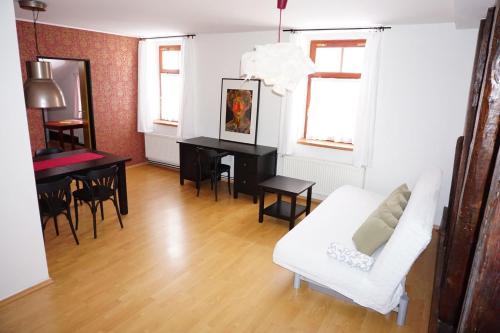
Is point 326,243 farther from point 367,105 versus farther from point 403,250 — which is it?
point 367,105

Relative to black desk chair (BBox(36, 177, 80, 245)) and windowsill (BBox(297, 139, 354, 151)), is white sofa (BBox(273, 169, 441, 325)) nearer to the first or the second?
windowsill (BBox(297, 139, 354, 151))

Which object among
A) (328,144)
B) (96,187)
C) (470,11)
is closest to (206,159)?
(96,187)

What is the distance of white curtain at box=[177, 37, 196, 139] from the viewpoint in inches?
230

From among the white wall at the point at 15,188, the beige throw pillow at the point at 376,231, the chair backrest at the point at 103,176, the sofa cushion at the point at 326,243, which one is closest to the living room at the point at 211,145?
the white wall at the point at 15,188

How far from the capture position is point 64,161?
13.0ft

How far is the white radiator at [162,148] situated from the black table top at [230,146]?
2.60 ft

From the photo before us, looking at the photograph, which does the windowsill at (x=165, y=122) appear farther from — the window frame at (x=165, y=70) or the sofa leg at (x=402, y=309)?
the sofa leg at (x=402, y=309)

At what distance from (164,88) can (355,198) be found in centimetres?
456

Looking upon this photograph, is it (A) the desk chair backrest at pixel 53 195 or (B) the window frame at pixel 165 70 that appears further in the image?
(B) the window frame at pixel 165 70

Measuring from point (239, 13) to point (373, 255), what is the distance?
2965 millimetres

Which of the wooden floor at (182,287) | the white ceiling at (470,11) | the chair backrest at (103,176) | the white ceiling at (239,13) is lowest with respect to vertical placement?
the wooden floor at (182,287)

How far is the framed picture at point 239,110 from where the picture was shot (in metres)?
5.43

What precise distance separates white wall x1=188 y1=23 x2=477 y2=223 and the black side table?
905mm

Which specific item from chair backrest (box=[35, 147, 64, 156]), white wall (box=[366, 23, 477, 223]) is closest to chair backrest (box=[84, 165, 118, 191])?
chair backrest (box=[35, 147, 64, 156])
